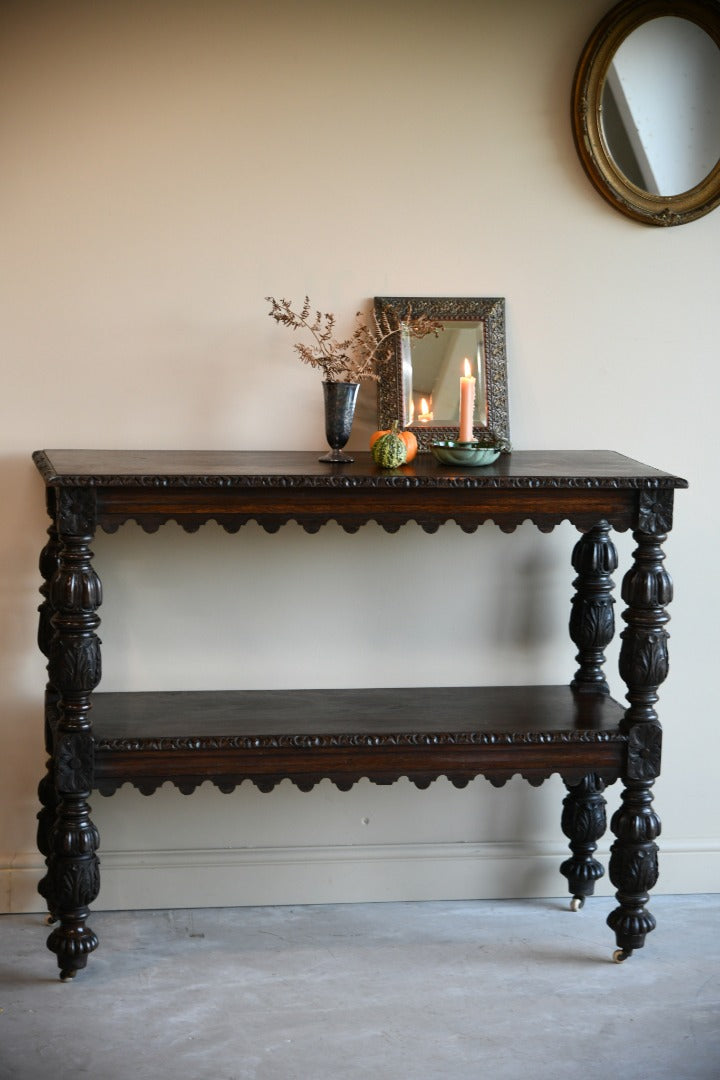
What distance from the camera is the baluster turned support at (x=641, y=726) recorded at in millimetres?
2680

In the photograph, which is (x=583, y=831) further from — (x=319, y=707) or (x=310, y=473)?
(x=310, y=473)

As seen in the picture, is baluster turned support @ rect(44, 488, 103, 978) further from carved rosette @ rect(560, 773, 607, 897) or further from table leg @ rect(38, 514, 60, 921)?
carved rosette @ rect(560, 773, 607, 897)

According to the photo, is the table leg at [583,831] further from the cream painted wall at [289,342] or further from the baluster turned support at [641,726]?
the baluster turned support at [641,726]

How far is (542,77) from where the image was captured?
9.72 feet

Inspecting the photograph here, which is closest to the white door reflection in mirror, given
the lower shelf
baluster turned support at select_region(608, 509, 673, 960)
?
baluster turned support at select_region(608, 509, 673, 960)

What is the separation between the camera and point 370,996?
2.67 m

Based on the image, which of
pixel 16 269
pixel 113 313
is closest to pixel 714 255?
pixel 113 313

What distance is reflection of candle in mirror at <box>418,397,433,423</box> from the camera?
9.55ft

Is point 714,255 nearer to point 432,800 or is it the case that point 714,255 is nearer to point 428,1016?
point 432,800

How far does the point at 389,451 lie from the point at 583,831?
1113mm

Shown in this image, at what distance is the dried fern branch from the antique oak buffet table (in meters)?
0.23

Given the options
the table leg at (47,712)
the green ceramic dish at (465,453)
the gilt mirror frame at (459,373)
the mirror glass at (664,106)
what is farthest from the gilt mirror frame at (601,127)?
the table leg at (47,712)

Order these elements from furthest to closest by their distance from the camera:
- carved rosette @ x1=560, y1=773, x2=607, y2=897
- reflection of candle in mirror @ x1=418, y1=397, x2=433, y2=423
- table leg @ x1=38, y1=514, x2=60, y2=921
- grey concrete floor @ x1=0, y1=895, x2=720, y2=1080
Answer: carved rosette @ x1=560, y1=773, x2=607, y2=897 < reflection of candle in mirror @ x1=418, y1=397, x2=433, y2=423 < table leg @ x1=38, y1=514, x2=60, y2=921 < grey concrete floor @ x1=0, y1=895, x2=720, y2=1080

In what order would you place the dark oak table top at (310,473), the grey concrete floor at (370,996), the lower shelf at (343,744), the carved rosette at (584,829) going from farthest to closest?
the carved rosette at (584,829) < the lower shelf at (343,744) < the dark oak table top at (310,473) < the grey concrete floor at (370,996)
